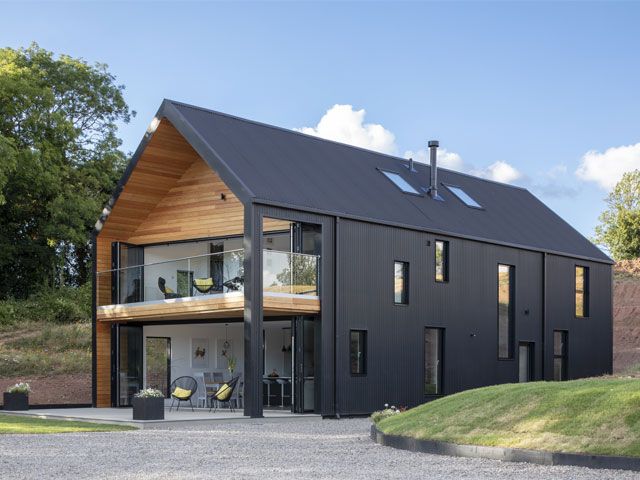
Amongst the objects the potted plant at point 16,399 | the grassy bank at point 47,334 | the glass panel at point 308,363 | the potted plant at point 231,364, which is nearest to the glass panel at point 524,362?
the potted plant at point 231,364

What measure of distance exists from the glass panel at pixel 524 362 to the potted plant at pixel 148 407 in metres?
12.0

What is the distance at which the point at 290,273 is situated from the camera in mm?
21375

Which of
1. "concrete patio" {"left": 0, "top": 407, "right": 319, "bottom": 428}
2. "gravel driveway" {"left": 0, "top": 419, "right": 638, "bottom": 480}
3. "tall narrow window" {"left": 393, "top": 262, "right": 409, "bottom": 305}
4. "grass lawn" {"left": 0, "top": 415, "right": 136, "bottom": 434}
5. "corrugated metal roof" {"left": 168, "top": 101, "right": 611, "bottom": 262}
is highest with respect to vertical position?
"corrugated metal roof" {"left": 168, "top": 101, "right": 611, "bottom": 262}

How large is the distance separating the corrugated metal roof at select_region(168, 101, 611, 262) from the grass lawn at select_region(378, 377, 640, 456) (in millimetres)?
7859

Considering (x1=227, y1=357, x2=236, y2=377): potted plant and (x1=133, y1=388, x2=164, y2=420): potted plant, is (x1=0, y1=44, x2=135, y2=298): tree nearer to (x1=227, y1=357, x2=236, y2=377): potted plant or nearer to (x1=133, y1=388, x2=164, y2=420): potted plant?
(x1=227, y1=357, x2=236, y2=377): potted plant

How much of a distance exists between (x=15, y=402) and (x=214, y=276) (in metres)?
5.40

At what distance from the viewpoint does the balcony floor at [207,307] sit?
2095cm

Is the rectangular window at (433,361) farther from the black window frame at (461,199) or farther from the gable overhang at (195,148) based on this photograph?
the gable overhang at (195,148)

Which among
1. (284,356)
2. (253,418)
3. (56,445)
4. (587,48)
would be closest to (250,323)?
(253,418)

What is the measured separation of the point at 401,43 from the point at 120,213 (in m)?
8.60

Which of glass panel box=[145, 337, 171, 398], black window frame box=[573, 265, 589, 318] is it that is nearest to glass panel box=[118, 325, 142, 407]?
glass panel box=[145, 337, 171, 398]

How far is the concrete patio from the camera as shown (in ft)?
62.3

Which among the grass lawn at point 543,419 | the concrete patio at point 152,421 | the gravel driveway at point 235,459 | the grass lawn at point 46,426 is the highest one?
the grass lawn at point 543,419

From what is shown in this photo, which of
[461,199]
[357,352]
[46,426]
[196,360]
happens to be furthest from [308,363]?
[461,199]
